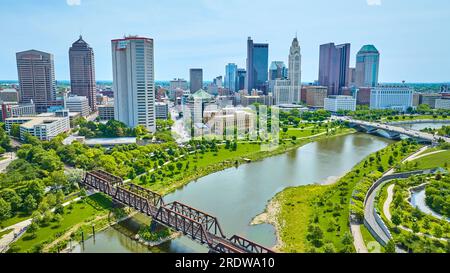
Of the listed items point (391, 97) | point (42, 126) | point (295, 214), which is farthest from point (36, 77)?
point (391, 97)

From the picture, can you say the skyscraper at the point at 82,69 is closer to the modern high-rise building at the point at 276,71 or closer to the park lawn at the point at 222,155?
the park lawn at the point at 222,155

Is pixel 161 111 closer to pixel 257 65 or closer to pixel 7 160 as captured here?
pixel 7 160

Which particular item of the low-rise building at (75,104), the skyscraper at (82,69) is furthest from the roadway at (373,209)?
the skyscraper at (82,69)

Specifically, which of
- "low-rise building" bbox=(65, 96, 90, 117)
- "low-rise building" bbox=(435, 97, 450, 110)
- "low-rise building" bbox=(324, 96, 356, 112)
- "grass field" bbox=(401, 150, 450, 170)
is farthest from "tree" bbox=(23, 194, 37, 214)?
"low-rise building" bbox=(435, 97, 450, 110)

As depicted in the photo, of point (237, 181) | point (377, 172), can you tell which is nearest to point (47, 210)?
point (237, 181)

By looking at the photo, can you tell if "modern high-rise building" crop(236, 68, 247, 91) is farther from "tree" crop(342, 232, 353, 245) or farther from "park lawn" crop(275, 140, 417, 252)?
"tree" crop(342, 232, 353, 245)
